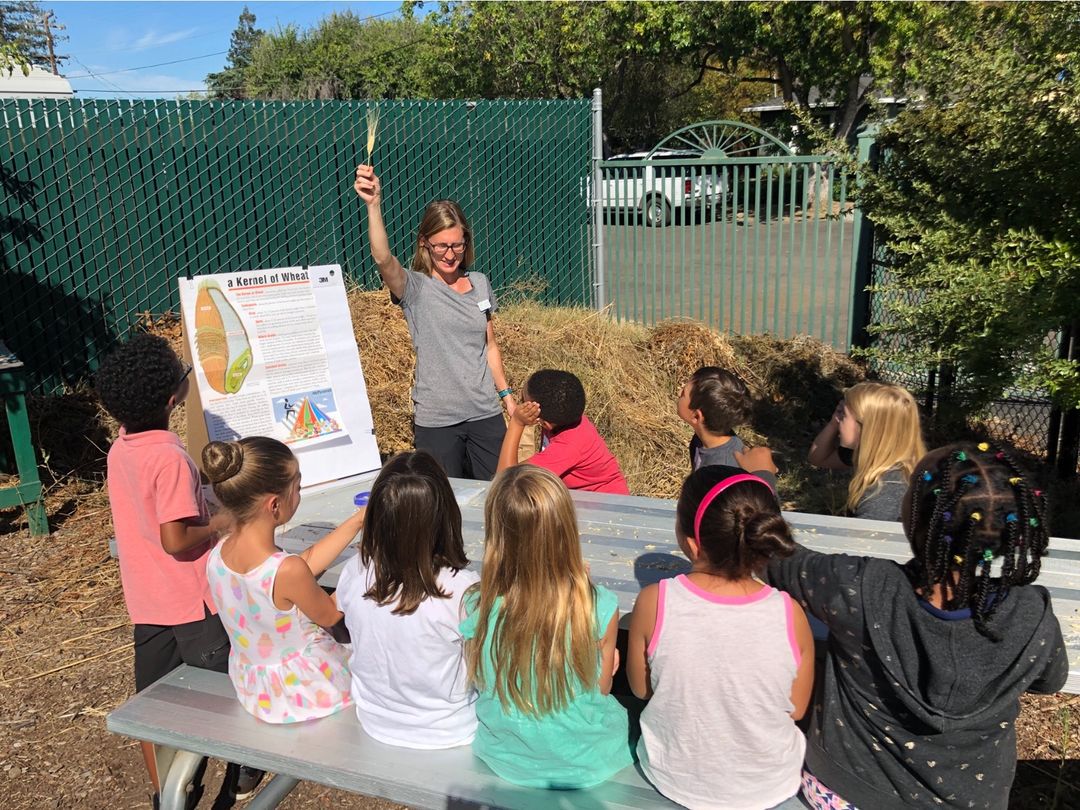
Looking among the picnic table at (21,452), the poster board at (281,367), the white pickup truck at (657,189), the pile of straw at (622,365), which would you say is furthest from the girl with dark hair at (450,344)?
the white pickup truck at (657,189)

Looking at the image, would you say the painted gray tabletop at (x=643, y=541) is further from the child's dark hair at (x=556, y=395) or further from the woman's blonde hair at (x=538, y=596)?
the woman's blonde hair at (x=538, y=596)

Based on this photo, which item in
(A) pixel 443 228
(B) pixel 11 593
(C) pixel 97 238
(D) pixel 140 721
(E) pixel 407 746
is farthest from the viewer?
(C) pixel 97 238

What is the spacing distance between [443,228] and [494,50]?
2311cm

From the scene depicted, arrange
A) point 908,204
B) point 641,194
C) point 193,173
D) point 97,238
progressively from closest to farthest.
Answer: point 908,204 < point 97,238 < point 193,173 < point 641,194

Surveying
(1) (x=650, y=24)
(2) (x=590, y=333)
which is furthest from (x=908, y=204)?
(1) (x=650, y=24)

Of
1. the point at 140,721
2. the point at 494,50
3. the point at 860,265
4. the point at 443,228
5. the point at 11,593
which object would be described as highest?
the point at 494,50

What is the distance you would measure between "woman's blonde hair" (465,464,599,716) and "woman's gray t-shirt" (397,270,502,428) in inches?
77.7

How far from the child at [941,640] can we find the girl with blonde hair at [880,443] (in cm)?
114

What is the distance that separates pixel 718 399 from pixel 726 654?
1.43 metres

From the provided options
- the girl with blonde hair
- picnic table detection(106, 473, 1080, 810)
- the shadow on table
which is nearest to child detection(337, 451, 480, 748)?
picnic table detection(106, 473, 1080, 810)

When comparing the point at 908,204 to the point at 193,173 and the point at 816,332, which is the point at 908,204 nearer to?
the point at 816,332

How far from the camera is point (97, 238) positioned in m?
6.70

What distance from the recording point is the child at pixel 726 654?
1990 millimetres

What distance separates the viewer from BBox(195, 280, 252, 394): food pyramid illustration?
3787 mm
